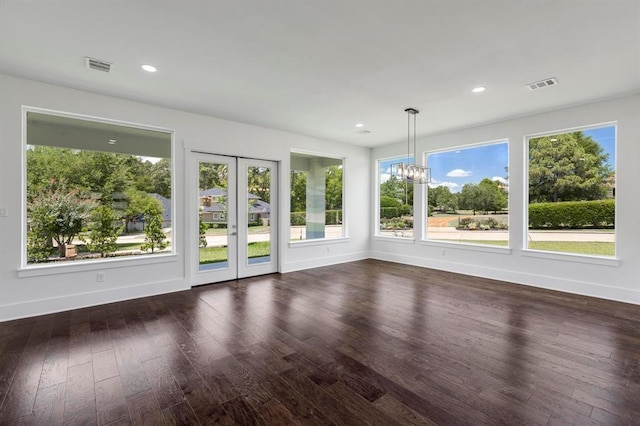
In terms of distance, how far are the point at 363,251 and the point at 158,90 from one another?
572cm

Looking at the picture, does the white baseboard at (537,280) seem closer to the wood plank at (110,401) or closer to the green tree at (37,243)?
the wood plank at (110,401)

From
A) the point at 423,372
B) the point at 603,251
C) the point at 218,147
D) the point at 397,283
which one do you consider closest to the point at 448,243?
the point at 397,283

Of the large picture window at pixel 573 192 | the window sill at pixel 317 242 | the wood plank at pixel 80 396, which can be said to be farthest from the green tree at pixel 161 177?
the large picture window at pixel 573 192

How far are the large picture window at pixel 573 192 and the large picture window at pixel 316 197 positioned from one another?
12.7 feet

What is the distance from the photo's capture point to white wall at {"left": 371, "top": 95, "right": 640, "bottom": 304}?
169 inches

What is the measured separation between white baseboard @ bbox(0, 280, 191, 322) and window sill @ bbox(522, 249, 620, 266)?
5858 mm

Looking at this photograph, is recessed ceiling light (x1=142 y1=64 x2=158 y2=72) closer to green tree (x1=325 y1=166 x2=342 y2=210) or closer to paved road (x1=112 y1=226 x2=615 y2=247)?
paved road (x1=112 y1=226 x2=615 y2=247)

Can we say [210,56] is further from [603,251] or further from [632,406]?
[603,251]

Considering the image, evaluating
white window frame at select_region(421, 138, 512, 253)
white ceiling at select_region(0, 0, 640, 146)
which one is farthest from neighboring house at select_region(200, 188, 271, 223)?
white window frame at select_region(421, 138, 512, 253)

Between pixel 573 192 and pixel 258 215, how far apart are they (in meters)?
5.51

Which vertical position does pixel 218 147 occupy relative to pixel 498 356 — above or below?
above

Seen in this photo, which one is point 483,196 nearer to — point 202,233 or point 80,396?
point 202,233

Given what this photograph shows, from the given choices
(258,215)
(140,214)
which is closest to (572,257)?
(258,215)

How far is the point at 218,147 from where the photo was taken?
17.4 ft
